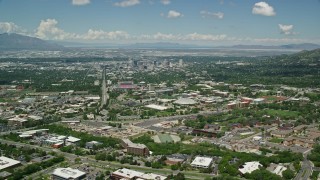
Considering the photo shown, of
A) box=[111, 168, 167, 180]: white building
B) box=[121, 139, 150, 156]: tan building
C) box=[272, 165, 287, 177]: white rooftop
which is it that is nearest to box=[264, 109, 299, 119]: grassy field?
box=[272, 165, 287, 177]: white rooftop

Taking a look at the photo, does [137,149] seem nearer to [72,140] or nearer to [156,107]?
[72,140]

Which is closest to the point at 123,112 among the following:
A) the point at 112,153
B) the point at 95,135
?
the point at 95,135

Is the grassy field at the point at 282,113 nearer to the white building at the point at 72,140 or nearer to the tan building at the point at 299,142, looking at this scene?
the tan building at the point at 299,142

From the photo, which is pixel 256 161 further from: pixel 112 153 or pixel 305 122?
pixel 305 122

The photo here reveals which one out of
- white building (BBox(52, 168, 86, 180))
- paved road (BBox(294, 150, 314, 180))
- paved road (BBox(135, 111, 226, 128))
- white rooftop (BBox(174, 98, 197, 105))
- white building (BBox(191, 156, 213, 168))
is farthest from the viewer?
white rooftop (BBox(174, 98, 197, 105))

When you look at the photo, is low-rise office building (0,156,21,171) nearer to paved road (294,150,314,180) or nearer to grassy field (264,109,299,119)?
paved road (294,150,314,180)

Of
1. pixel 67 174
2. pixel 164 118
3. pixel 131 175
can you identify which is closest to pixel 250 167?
pixel 131 175
